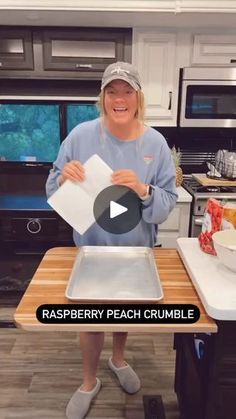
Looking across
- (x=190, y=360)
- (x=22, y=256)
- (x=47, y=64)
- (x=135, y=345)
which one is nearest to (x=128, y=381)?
(x=135, y=345)

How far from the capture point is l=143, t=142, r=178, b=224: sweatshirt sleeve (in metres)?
1.23

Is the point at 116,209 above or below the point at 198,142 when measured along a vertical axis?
below

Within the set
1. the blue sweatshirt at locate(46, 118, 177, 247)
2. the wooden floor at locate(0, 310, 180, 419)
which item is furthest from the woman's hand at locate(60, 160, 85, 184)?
the wooden floor at locate(0, 310, 180, 419)

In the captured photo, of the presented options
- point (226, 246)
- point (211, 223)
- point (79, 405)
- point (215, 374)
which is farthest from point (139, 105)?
point (79, 405)

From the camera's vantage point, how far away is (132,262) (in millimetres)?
1149

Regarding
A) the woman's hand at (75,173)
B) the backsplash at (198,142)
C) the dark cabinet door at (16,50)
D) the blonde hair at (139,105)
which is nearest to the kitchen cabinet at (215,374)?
the woman's hand at (75,173)

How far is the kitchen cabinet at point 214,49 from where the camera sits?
230 centimetres

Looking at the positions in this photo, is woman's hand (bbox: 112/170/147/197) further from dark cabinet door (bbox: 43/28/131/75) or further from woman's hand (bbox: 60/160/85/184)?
dark cabinet door (bbox: 43/28/131/75)

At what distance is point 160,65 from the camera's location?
2.36 meters

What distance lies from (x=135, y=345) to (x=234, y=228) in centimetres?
127

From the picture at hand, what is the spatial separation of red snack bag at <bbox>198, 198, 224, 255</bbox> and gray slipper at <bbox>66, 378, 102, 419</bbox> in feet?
2.99

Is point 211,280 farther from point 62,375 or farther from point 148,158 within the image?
point 62,375

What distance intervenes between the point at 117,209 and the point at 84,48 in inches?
55.9

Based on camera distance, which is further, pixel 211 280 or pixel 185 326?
pixel 211 280
